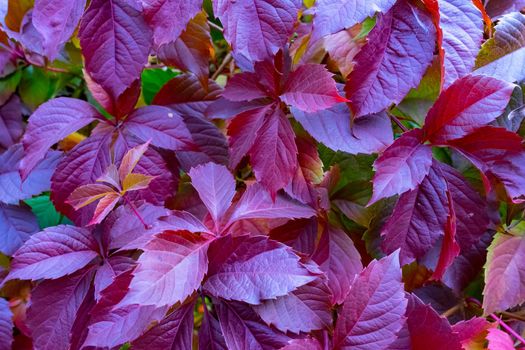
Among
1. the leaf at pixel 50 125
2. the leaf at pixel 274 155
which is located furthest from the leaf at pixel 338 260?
the leaf at pixel 50 125

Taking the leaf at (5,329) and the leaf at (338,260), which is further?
the leaf at (5,329)

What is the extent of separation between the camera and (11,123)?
92 cm

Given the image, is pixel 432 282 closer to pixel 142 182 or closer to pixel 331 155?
pixel 331 155

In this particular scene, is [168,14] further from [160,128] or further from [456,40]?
[456,40]

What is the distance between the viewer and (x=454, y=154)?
740mm

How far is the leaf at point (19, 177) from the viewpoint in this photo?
2.51 feet

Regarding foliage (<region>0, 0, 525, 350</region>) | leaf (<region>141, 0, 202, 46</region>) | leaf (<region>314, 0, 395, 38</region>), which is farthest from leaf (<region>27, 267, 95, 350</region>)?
leaf (<region>314, 0, 395, 38</region>)

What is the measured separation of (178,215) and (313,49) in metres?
0.32

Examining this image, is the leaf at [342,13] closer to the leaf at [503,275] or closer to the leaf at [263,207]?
the leaf at [263,207]

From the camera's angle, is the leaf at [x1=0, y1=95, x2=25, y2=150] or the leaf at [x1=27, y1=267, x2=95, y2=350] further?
the leaf at [x1=0, y1=95, x2=25, y2=150]

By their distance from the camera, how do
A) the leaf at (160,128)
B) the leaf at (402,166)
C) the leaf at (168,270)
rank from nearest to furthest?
the leaf at (168,270) → the leaf at (402,166) → the leaf at (160,128)

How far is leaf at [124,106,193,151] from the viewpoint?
0.71 meters

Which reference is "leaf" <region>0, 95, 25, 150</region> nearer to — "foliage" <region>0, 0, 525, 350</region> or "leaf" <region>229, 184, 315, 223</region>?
"foliage" <region>0, 0, 525, 350</region>

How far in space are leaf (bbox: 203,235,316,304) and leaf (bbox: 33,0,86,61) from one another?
33 centimetres
